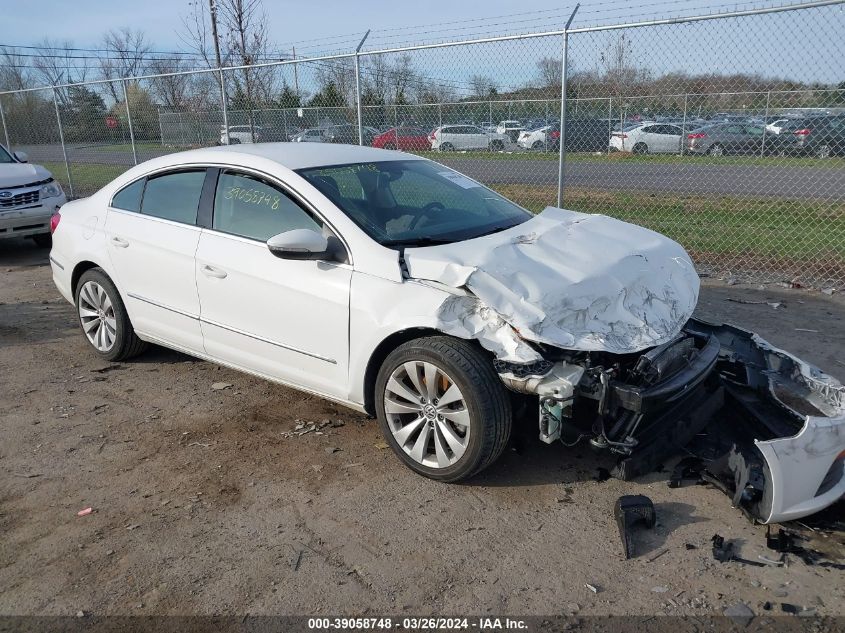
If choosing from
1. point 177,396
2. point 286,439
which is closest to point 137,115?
point 177,396

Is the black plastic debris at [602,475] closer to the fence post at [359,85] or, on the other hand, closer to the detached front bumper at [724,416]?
the detached front bumper at [724,416]

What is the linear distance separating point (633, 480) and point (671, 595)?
2.97ft

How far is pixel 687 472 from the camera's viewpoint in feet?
11.9

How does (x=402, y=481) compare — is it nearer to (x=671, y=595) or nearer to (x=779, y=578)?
(x=671, y=595)

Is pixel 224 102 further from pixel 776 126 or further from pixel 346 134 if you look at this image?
pixel 776 126

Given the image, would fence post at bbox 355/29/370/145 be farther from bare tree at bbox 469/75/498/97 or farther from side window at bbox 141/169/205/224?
side window at bbox 141/169/205/224

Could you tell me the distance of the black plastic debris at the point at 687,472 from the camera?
3.55m

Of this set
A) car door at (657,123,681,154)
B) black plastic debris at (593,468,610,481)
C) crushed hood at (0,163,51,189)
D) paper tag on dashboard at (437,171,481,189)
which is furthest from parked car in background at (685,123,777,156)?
crushed hood at (0,163,51,189)

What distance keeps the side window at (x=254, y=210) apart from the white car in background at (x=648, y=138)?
7.03 m

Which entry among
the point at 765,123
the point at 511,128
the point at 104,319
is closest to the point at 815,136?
the point at 765,123

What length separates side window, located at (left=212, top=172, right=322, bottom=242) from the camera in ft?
13.4

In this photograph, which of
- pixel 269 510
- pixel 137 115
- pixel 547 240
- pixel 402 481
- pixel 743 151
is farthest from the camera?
pixel 137 115

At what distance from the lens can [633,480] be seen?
360 centimetres

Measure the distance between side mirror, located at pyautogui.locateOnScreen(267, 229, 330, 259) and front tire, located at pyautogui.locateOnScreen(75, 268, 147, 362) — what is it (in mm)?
2004
